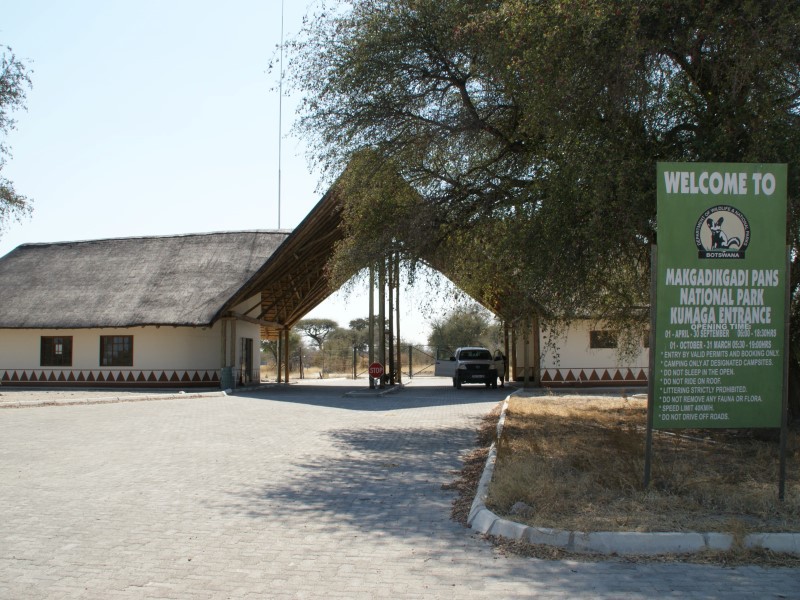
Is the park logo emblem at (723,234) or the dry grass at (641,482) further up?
the park logo emblem at (723,234)

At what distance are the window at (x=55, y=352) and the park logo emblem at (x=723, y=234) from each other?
30.7 meters

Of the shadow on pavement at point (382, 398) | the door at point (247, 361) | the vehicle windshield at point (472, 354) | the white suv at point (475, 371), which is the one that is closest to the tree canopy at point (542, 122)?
the shadow on pavement at point (382, 398)

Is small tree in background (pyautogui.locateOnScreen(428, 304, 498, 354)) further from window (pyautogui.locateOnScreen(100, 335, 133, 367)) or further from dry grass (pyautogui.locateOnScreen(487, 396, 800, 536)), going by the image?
dry grass (pyautogui.locateOnScreen(487, 396, 800, 536))

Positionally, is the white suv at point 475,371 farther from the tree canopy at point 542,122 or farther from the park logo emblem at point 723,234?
the park logo emblem at point 723,234

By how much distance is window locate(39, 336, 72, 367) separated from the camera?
107 ft

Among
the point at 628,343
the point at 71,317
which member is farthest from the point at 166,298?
the point at 628,343

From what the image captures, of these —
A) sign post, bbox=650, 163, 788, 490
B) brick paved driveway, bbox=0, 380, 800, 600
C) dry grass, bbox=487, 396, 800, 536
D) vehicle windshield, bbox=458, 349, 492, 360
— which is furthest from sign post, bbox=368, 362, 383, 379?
sign post, bbox=650, 163, 788, 490

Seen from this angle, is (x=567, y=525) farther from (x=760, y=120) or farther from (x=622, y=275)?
(x=622, y=275)

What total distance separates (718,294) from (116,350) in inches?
1150

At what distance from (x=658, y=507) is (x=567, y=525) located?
3.82 feet

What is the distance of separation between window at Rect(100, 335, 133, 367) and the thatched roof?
58.6 inches

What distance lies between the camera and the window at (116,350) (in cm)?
3206

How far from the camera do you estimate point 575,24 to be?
9906 millimetres

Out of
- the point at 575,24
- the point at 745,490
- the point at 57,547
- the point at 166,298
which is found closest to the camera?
the point at 57,547
